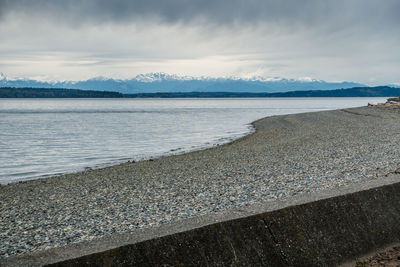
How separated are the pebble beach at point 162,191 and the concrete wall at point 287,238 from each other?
2257 millimetres

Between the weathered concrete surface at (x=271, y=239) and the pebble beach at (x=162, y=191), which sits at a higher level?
the weathered concrete surface at (x=271, y=239)

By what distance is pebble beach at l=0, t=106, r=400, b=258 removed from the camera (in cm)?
862

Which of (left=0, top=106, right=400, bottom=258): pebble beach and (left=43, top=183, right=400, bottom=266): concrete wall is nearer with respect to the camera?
(left=43, top=183, right=400, bottom=266): concrete wall

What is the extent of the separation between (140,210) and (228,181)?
14.4ft

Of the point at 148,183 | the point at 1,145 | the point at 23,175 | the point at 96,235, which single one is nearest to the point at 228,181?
the point at 148,183

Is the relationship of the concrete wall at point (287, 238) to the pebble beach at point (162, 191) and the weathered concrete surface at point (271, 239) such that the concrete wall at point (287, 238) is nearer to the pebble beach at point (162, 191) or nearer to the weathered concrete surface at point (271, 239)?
the weathered concrete surface at point (271, 239)

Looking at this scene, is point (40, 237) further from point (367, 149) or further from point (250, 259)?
point (367, 149)

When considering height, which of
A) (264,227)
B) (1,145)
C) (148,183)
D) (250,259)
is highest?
(264,227)

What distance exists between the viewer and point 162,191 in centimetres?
A: 1265

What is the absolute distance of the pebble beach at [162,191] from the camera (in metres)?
8.62

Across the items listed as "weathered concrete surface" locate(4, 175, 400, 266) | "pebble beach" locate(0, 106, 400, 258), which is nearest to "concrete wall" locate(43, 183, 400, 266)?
"weathered concrete surface" locate(4, 175, 400, 266)

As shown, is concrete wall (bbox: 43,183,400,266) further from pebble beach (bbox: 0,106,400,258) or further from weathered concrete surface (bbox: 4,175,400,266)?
pebble beach (bbox: 0,106,400,258)

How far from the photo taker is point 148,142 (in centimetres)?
3688

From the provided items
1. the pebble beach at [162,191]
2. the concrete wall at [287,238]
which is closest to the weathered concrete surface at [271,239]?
the concrete wall at [287,238]
